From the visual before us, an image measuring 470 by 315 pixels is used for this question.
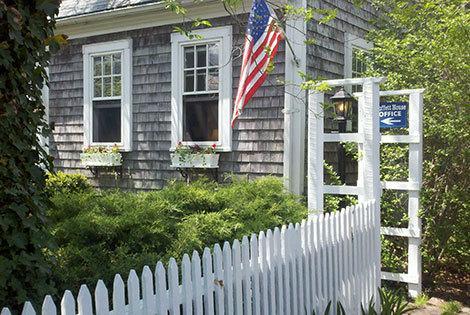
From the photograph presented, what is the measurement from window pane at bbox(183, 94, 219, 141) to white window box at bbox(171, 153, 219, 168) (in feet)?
1.05

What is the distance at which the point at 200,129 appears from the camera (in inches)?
318

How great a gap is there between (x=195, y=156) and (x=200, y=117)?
662 millimetres

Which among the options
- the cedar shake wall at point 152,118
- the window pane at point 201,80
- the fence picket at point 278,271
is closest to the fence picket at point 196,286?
the fence picket at point 278,271


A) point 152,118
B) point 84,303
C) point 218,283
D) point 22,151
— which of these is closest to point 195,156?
point 152,118

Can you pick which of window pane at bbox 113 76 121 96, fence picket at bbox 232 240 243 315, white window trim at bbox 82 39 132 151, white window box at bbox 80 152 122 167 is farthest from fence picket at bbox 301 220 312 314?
window pane at bbox 113 76 121 96

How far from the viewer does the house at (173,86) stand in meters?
7.23

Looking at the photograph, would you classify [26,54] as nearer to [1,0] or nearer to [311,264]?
[1,0]

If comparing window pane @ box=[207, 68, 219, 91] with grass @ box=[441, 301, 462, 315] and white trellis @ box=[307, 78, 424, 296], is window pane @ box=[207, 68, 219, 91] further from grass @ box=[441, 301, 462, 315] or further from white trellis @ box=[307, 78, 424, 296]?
grass @ box=[441, 301, 462, 315]

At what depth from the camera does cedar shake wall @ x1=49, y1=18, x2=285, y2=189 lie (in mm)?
7320

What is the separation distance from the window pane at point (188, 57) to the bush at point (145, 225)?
117 inches

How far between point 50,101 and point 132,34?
230 cm

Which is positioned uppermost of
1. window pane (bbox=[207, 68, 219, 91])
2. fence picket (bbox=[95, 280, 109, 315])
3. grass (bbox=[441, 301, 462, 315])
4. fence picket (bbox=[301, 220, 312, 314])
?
window pane (bbox=[207, 68, 219, 91])

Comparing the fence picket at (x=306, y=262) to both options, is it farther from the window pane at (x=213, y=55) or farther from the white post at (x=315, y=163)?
the window pane at (x=213, y=55)

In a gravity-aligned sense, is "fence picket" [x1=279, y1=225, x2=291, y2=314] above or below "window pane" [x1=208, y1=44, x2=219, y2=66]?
below
